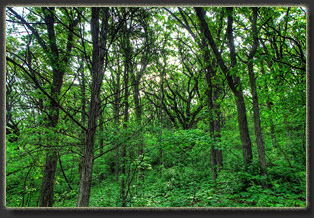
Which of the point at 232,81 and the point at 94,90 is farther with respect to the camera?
the point at 232,81

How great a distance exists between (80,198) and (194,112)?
6.67m

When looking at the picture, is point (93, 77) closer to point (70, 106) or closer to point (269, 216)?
point (70, 106)

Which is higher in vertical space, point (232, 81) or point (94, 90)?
point (232, 81)

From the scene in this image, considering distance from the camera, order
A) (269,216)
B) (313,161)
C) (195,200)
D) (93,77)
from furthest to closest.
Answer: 1. (195,200)
2. (93,77)
3. (313,161)
4. (269,216)

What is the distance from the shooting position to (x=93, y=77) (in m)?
2.26

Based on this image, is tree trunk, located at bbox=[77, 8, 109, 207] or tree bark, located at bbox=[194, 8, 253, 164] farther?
tree bark, located at bbox=[194, 8, 253, 164]

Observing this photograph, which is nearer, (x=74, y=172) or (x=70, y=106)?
(x=70, y=106)

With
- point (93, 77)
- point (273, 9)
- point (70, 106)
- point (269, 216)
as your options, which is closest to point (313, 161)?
point (269, 216)

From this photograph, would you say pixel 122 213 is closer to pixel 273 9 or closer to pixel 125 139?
pixel 125 139

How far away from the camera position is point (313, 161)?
1.73 metres

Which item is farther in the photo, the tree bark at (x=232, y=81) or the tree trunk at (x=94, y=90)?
the tree bark at (x=232, y=81)

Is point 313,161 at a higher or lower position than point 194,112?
lower

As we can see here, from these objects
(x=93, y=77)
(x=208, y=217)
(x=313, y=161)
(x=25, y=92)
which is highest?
(x=93, y=77)

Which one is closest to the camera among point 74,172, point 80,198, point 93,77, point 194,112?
point 80,198
